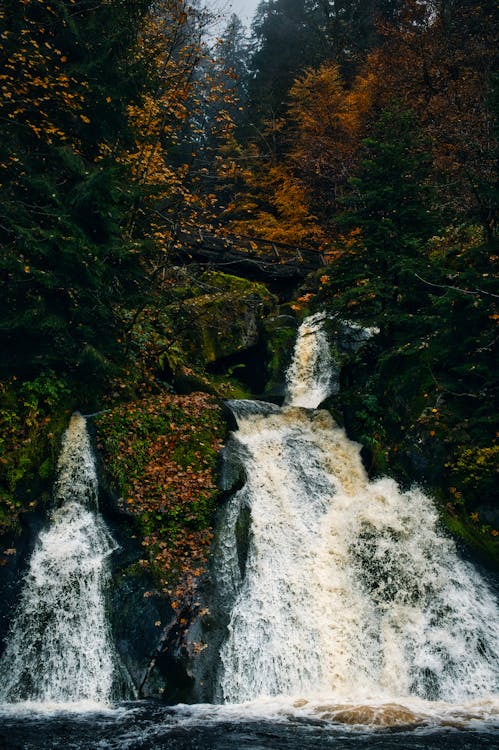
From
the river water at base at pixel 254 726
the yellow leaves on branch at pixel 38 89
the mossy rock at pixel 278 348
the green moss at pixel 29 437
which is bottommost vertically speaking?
the river water at base at pixel 254 726

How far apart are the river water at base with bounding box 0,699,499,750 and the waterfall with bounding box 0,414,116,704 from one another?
29 cm

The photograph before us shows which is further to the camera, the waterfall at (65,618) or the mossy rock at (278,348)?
the mossy rock at (278,348)

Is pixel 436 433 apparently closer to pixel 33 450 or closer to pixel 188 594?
pixel 188 594

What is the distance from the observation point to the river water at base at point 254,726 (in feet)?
17.8

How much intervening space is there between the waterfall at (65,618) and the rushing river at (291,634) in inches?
0.7

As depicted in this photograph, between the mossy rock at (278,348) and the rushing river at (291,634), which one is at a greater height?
the mossy rock at (278,348)

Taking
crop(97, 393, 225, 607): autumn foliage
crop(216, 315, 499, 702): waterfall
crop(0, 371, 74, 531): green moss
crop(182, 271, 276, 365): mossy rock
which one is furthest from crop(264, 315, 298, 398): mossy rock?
crop(0, 371, 74, 531): green moss

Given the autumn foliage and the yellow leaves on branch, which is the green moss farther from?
the yellow leaves on branch

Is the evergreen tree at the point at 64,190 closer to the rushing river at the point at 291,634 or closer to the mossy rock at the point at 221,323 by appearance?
the rushing river at the point at 291,634

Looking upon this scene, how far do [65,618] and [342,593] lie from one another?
468 cm

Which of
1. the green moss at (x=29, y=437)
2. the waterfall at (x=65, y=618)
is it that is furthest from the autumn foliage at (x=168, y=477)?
the green moss at (x=29, y=437)

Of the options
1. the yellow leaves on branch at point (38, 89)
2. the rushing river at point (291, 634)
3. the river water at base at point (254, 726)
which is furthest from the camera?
the yellow leaves on branch at point (38, 89)

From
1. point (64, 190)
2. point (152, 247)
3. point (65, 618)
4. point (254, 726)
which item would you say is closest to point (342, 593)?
point (254, 726)

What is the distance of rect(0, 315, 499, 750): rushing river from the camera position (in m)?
5.86
